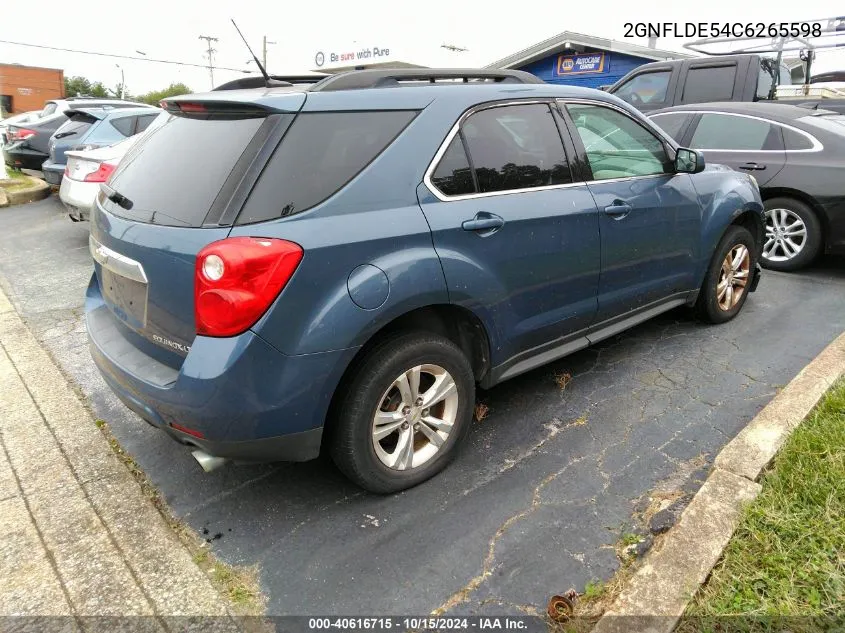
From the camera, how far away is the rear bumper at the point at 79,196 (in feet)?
20.7

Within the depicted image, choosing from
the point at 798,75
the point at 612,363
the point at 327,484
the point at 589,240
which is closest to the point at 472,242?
the point at 589,240

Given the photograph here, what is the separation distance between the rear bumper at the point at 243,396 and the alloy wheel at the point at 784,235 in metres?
5.19

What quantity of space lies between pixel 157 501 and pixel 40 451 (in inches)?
32.7

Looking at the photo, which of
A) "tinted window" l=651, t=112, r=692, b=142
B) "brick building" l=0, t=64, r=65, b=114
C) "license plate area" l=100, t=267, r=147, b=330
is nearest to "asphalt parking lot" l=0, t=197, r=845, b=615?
"license plate area" l=100, t=267, r=147, b=330

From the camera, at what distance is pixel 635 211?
351 cm

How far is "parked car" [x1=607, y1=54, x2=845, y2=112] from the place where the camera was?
893cm

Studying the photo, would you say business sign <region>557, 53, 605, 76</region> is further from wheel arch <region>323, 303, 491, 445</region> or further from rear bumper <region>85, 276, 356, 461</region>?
rear bumper <region>85, 276, 356, 461</region>

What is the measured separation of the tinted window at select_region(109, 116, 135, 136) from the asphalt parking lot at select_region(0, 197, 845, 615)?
4.97 meters

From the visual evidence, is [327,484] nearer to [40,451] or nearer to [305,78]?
[40,451]

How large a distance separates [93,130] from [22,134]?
4.56m

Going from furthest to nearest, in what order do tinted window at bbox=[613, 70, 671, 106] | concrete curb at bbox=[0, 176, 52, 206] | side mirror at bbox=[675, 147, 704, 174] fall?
concrete curb at bbox=[0, 176, 52, 206], tinted window at bbox=[613, 70, 671, 106], side mirror at bbox=[675, 147, 704, 174]

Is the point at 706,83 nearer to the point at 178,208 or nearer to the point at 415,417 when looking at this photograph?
the point at 415,417

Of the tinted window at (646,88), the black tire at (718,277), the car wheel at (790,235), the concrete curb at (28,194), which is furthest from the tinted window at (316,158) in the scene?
the concrete curb at (28,194)

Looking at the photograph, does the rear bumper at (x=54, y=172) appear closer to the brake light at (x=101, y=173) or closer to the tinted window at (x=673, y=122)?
the brake light at (x=101, y=173)
